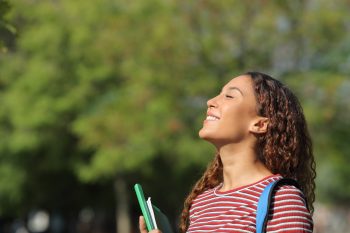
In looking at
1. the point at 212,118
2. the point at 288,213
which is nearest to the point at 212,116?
the point at 212,118

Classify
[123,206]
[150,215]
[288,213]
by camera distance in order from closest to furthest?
[288,213] → [150,215] → [123,206]

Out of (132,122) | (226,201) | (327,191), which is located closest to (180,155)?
(132,122)

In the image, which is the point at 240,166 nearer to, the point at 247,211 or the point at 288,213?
the point at 247,211

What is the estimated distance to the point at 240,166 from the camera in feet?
11.2

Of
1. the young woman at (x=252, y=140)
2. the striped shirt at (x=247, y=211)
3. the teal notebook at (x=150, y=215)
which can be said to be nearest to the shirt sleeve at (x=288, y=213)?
the striped shirt at (x=247, y=211)

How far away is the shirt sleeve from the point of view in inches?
121

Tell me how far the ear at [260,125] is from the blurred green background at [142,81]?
15836 millimetres

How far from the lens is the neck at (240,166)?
338 centimetres

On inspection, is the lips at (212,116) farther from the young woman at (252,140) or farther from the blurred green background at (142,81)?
the blurred green background at (142,81)

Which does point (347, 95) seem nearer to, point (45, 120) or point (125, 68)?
point (125, 68)

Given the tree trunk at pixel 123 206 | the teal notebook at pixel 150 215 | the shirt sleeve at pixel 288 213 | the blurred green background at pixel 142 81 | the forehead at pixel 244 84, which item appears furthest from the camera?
the tree trunk at pixel 123 206

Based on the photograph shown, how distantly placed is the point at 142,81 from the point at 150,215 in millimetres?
17463

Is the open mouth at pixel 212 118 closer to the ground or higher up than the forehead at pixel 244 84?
closer to the ground

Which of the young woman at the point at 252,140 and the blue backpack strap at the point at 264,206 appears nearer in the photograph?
the blue backpack strap at the point at 264,206
